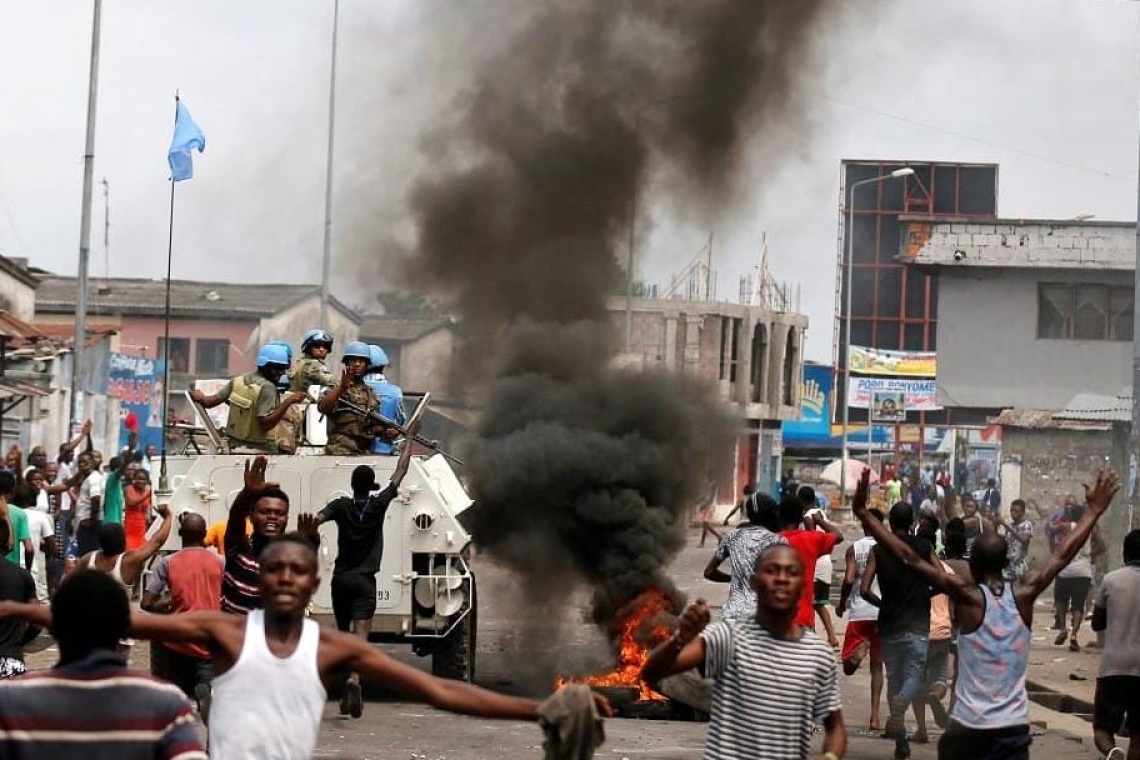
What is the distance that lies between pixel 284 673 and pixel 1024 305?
109ft

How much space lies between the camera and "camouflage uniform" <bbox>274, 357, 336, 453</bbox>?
49.6 feet

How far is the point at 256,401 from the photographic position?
1469cm

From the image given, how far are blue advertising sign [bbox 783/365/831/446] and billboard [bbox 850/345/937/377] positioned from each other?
9.23 feet

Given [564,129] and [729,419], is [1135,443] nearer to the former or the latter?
[729,419]

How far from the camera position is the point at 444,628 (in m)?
14.2

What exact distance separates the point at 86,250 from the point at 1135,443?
524 inches

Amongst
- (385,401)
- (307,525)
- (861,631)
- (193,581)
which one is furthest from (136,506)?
(307,525)

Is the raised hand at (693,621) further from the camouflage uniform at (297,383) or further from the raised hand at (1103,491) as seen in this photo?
the camouflage uniform at (297,383)

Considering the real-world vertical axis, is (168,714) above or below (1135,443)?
below

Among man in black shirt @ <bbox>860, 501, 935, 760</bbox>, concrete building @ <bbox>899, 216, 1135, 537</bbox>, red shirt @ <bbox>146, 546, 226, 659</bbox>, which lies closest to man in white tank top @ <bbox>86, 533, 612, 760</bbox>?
red shirt @ <bbox>146, 546, 226, 659</bbox>

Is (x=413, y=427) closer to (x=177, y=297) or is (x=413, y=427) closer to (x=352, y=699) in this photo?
(x=352, y=699)

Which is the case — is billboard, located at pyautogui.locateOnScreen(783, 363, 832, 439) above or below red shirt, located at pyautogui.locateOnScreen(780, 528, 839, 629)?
above

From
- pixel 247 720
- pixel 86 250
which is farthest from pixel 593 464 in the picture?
pixel 247 720

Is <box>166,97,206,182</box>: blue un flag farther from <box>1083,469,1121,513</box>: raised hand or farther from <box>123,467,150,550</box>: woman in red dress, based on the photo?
<box>1083,469,1121,513</box>: raised hand
